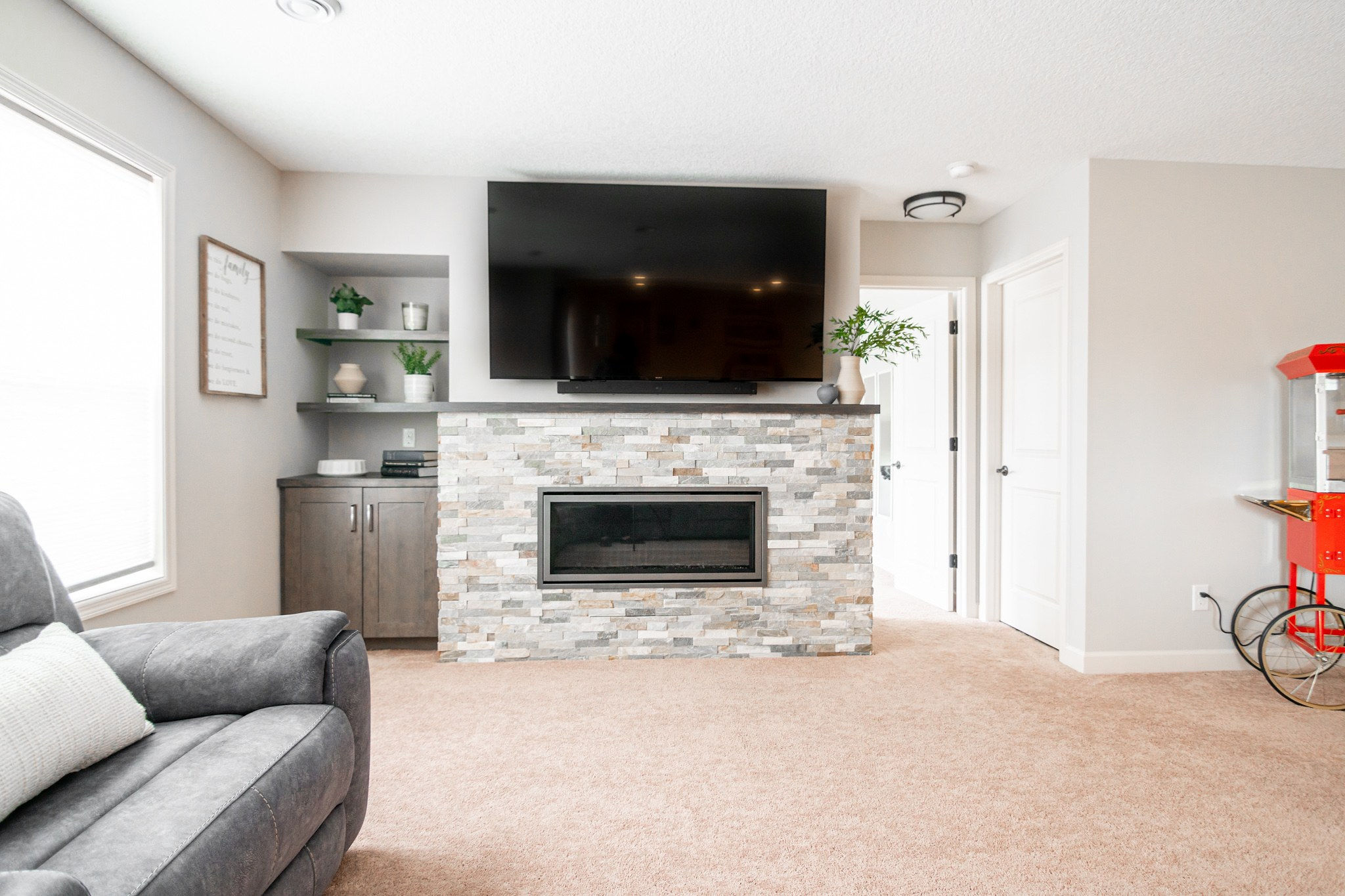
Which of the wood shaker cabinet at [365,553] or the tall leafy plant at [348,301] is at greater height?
the tall leafy plant at [348,301]

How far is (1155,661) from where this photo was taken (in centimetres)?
317

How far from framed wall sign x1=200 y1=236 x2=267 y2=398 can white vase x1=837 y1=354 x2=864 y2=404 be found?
112 inches

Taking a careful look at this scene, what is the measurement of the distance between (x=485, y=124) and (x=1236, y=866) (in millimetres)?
3533

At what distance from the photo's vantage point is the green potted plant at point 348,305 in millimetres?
3645

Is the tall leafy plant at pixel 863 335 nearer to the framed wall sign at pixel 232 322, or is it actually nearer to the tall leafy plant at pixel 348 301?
the tall leafy plant at pixel 348 301

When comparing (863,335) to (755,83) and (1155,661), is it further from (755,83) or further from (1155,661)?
(1155,661)

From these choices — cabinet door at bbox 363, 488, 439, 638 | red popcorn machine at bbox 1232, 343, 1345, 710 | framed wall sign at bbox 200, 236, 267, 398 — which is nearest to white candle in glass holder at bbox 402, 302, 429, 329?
framed wall sign at bbox 200, 236, 267, 398

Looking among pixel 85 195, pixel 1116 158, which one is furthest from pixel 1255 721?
pixel 85 195

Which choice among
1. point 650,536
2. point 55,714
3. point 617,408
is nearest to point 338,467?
point 617,408

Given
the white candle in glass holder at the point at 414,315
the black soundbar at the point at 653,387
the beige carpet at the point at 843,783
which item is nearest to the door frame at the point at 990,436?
the beige carpet at the point at 843,783

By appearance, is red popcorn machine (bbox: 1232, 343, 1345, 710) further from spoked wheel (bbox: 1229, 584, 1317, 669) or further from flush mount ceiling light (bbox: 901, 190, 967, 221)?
flush mount ceiling light (bbox: 901, 190, 967, 221)

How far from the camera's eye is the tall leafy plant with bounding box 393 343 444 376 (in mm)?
3584

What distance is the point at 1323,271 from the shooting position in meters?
3.22

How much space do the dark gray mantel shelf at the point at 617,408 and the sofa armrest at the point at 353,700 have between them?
166 centimetres
